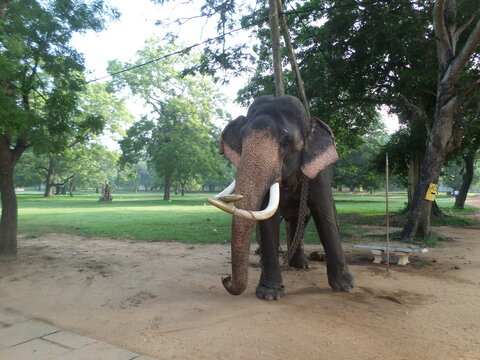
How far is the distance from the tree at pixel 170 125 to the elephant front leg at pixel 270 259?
103ft

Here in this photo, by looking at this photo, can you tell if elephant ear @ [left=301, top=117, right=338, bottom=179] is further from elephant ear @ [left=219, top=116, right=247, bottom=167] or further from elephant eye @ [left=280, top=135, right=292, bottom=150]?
elephant ear @ [left=219, top=116, right=247, bottom=167]

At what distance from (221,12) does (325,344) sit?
29.9 feet

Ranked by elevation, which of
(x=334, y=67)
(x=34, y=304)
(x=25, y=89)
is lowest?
(x=34, y=304)

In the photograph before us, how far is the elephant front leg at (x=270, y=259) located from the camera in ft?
16.7

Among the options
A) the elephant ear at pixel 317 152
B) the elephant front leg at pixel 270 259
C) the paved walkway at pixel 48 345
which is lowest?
the paved walkway at pixel 48 345

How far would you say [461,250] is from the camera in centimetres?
952

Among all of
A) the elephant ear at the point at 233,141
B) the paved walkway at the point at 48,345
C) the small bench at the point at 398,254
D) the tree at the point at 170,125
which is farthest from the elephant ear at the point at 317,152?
the tree at the point at 170,125

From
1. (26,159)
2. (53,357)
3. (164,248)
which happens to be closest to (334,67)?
(164,248)

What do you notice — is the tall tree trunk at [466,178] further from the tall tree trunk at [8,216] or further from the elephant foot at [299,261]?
the tall tree trunk at [8,216]

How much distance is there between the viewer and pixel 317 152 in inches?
199

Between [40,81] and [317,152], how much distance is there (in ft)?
21.6

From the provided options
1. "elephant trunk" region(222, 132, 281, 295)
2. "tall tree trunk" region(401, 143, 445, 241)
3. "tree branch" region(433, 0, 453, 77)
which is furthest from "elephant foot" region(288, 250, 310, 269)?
"tree branch" region(433, 0, 453, 77)

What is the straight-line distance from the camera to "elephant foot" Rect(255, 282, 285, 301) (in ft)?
16.4

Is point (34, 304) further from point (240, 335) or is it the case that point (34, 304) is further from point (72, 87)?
point (72, 87)
